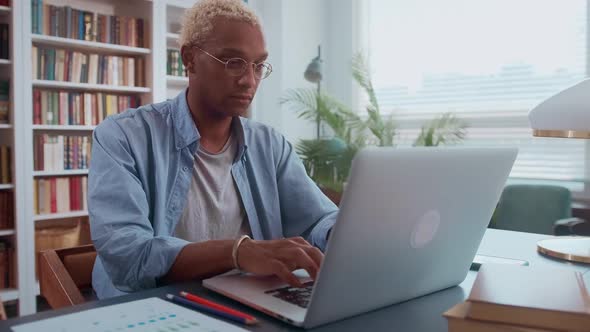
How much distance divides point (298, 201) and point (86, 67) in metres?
2.56

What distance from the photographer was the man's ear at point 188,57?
58.7 inches

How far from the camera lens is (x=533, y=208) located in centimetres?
305

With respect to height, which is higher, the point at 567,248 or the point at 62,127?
the point at 62,127

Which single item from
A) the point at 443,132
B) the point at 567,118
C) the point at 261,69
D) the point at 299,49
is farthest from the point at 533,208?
the point at 299,49

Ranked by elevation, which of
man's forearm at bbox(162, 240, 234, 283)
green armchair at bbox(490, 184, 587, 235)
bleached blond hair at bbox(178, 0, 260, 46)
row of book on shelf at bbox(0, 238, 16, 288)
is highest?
bleached blond hair at bbox(178, 0, 260, 46)

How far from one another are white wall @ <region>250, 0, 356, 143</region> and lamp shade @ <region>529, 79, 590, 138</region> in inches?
135

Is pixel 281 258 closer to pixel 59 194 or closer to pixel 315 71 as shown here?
pixel 59 194

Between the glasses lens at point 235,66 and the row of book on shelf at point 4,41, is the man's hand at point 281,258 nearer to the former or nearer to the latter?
the glasses lens at point 235,66

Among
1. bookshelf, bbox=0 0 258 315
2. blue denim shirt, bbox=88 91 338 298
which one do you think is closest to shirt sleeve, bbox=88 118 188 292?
blue denim shirt, bbox=88 91 338 298

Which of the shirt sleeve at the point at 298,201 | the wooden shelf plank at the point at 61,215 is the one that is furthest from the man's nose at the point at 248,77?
the wooden shelf plank at the point at 61,215

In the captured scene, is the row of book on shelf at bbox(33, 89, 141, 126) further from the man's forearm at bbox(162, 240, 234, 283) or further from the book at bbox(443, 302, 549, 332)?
the book at bbox(443, 302, 549, 332)

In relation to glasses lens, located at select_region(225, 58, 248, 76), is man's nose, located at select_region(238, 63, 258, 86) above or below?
below

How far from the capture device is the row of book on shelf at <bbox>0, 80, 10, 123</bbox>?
325 cm

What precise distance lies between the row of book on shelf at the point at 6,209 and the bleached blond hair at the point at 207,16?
2283mm
